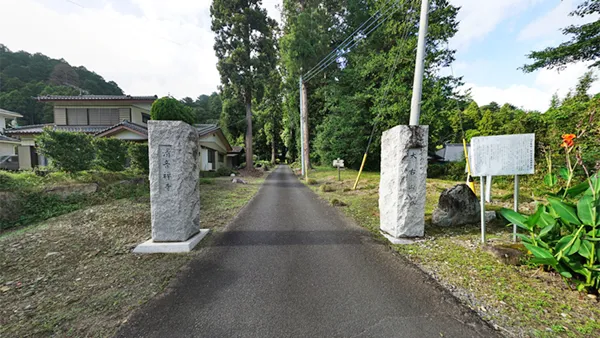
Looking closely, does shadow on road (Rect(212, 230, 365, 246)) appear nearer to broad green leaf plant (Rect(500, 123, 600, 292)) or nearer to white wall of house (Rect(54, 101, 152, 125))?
broad green leaf plant (Rect(500, 123, 600, 292))

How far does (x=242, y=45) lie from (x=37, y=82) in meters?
30.7

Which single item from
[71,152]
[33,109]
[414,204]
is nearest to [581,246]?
[414,204]

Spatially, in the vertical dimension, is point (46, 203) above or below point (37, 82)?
below

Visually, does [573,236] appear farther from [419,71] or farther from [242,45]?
[242,45]

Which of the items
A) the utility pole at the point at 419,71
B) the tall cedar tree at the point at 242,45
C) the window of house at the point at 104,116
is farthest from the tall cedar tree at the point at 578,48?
the window of house at the point at 104,116

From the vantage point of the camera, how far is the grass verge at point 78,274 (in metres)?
2.31

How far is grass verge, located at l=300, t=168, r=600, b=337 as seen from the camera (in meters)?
2.21

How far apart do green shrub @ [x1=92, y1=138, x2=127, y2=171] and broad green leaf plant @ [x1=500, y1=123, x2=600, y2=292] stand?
42.2 ft

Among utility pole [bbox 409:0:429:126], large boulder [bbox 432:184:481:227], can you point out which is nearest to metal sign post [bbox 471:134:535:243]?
Result: large boulder [bbox 432:184:481:227]

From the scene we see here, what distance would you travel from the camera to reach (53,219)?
232 inches

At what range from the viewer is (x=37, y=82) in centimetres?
2820

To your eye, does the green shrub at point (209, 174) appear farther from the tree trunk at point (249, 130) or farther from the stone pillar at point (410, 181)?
→ the stone pillar at point (410, 181)

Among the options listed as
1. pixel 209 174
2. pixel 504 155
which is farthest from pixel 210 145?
pixel 504 155

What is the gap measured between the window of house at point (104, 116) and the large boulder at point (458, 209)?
20941mm
